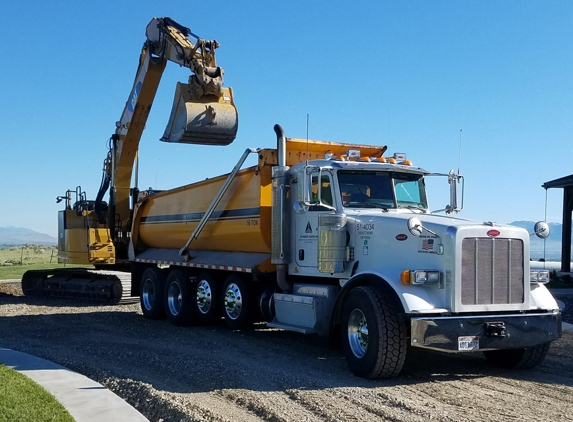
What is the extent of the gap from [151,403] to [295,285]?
405 centimetres

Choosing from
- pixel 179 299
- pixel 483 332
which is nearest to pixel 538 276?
pixel 483 332

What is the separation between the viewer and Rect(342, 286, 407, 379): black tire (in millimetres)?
8273

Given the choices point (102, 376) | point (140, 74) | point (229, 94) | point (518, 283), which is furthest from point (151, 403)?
point (140, 74)

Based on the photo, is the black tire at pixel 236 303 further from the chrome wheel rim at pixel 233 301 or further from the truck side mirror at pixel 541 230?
the truck side mirror at pixel 541 230

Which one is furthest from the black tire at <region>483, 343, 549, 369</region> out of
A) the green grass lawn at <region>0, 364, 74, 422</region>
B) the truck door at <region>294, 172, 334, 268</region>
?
the green grass lawn at <region>0, 364, 74, 422</region>

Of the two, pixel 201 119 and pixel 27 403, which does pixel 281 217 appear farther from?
pixel 27 403

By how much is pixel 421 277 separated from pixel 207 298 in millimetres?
6249

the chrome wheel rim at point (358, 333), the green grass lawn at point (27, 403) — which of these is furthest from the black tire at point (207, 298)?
the green grass lawn at point (27, 403)

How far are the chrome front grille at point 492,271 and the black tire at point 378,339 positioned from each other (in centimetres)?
90

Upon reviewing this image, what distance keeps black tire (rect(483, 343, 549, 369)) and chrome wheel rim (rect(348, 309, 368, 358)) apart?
2.09 metres

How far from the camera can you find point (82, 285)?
1959 centimetres

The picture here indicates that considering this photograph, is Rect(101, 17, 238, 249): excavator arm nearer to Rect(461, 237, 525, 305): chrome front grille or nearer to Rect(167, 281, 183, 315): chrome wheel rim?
Rect(167, 281, 183, 315): chrome wheel rim

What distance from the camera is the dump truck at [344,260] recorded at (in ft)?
27.4

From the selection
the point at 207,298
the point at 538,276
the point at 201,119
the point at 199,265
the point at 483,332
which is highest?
the point at 201,119
